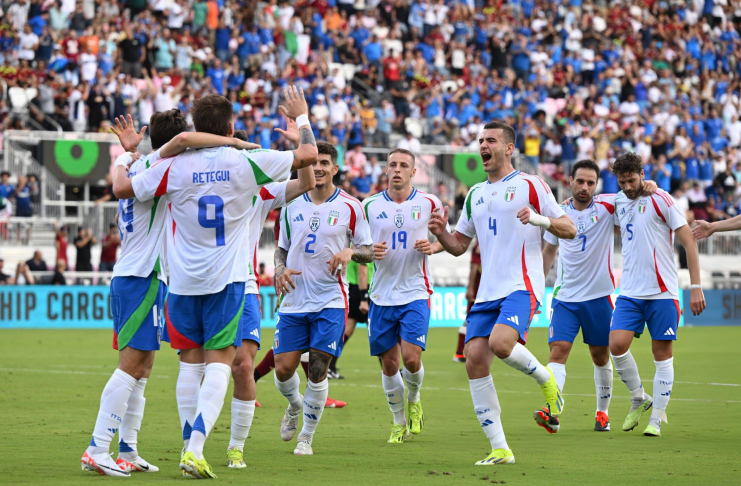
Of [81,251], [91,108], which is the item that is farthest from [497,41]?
[81,251]

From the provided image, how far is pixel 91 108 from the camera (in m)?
28.1

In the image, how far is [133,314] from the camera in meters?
7.73

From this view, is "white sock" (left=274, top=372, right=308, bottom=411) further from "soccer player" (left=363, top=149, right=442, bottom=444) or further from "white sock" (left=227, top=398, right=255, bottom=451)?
"white sock" (left=227, top=398, right=255, bottom=451)

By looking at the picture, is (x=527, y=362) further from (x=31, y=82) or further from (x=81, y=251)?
(x=31, y=82)

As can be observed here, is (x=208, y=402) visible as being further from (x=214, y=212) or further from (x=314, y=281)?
(x=314, y=281)

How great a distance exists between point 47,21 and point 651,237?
75.4ft

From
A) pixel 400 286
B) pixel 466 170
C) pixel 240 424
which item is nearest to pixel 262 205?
pixel 240 424

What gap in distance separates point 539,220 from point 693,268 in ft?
8.37

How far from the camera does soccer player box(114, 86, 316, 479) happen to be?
7480 mm

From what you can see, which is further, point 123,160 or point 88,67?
point 88,67

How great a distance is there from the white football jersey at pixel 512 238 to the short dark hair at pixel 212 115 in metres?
2.45

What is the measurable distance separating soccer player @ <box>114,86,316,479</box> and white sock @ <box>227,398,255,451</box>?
0.64 metres

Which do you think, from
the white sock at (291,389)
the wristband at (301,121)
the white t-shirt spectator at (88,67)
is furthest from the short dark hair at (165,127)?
the white t-shirt spectator at (88,67)

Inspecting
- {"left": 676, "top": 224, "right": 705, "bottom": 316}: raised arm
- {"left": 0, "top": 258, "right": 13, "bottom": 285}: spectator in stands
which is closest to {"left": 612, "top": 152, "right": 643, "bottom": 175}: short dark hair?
{"left": 676, "top": 224, "right": 705, "bottom": 316}: raised arm
